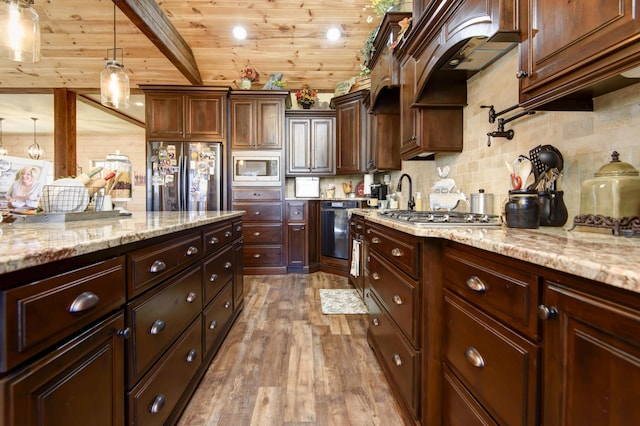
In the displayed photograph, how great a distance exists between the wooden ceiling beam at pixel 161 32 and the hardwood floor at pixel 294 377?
11.0 feet

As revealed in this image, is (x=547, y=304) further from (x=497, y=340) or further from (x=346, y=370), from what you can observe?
(x=346, y=370)

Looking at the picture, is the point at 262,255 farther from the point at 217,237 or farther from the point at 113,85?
the point at 113,85

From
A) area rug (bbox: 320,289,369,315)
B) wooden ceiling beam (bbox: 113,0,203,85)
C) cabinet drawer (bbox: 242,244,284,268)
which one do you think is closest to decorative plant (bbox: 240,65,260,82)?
wooden ceiling beam (bbox: 113,0,203,85)

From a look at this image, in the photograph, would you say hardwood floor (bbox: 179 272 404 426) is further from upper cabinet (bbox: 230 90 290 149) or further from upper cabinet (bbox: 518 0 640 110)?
upper cabinet (bbox: 230 90 290 149)

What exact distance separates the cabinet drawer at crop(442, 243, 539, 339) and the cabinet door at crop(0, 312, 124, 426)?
1086mm

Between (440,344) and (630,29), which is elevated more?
(630,29)

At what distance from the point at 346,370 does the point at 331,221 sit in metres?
2.45

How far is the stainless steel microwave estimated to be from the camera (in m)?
4.16

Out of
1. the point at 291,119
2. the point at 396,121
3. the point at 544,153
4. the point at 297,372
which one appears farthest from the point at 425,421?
the point at 291,119

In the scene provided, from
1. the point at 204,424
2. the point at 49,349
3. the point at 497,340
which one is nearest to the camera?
the point at 49,349

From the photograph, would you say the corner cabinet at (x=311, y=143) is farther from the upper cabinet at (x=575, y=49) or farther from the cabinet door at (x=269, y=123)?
the upper cabinet at (x=575, y=49)

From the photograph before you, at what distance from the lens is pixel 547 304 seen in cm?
64

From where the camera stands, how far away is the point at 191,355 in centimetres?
148

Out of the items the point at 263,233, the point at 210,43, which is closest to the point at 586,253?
the point at 263,233
